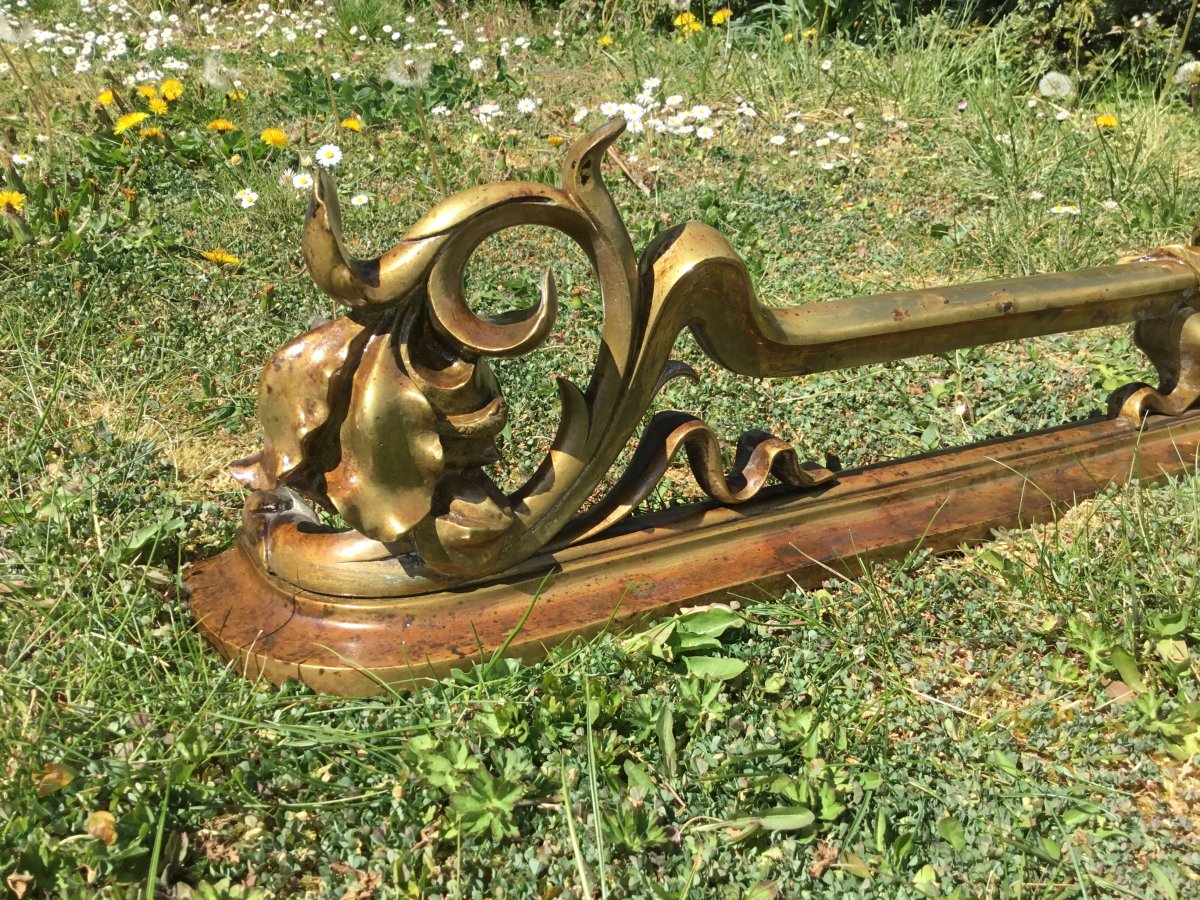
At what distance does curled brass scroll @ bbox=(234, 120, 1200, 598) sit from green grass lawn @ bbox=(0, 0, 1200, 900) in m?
0.25

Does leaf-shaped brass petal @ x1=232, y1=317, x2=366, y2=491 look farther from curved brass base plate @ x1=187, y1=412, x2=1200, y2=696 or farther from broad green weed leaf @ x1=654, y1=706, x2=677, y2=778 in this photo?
broad green weed leaf @ x1=654, y1=706, x2=677, y2=778

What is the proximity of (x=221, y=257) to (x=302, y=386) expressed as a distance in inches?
81.8

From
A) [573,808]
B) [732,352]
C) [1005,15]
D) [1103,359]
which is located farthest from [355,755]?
[1005,15]

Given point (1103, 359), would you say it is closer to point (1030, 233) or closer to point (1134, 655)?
point (1030, 233)

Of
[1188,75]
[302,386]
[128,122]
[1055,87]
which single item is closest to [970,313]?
[302,386]

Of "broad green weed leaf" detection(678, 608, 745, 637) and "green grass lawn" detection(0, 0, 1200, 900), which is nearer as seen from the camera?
"green grass lawn" detection(0, 0, 1200, 900)

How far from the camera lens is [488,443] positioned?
6.15 feet

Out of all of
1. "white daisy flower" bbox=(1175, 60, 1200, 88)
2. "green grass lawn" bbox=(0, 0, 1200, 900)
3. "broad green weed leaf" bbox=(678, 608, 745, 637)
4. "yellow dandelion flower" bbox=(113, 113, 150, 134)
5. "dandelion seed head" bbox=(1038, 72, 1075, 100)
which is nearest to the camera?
"green grass lawn" bbox=(0, 0, 1200, 900)

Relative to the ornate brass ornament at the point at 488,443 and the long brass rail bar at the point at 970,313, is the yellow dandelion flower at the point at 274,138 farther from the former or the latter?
the long brass rail bar at the point at 970,313

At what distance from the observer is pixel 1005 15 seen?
6793 mm

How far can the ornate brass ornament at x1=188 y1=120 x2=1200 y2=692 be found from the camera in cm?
173

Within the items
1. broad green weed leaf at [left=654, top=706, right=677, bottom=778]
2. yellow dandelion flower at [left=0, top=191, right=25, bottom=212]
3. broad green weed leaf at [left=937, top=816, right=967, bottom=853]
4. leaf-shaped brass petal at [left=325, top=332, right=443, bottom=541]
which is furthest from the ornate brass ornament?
yellow dandelion flower at [left=0, top=191, right=25, bottom=212]

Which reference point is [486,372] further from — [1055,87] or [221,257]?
[1055,87]

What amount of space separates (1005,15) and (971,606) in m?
5.82
